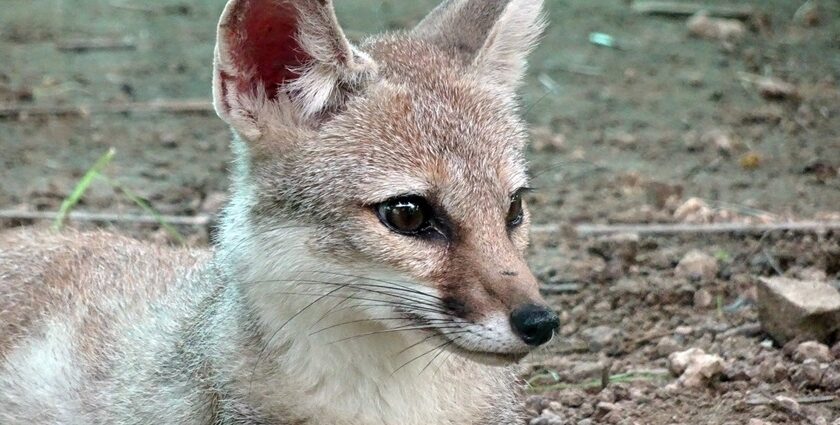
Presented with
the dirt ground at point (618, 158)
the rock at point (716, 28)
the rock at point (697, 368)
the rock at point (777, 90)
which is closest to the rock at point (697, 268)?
the dirt ground at point (618, 158)

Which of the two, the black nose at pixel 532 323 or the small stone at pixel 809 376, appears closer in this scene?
the black nose at pixel 532 323

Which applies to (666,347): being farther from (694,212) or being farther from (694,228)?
(694,212)

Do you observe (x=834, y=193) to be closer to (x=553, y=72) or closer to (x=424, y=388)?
(x=553, y=72)

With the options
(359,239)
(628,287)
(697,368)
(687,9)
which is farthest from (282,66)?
(687,9)

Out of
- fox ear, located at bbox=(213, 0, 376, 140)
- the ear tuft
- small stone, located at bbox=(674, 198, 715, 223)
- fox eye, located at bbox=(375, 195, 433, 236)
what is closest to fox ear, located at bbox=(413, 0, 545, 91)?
the ear tuft

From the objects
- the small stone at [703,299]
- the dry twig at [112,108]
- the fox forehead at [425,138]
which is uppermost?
the fox forehead at [425,138]

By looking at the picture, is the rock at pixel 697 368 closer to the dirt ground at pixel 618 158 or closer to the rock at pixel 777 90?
the dirt ground at pixel 618 158

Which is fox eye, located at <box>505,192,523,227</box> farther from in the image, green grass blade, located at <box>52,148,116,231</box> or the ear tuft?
green grass blade, located at <box>52,148,116,231</box>
